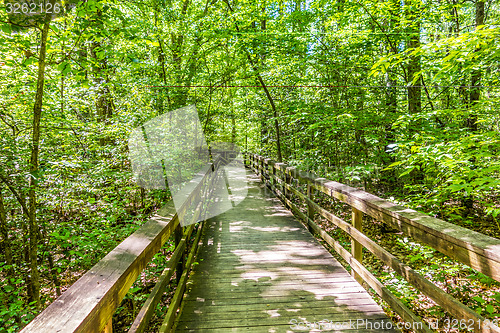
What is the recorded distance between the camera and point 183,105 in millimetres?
7438

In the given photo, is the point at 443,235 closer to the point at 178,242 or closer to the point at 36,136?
the point at 178,242

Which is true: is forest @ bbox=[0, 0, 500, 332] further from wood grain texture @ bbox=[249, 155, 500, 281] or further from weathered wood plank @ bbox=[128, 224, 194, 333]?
weathered wood plank @ bbox=[128, 224, 194, 333]

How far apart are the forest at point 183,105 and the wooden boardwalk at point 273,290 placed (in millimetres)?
1123

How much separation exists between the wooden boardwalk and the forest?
1123 millimetres

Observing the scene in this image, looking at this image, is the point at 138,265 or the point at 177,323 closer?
the point at 138,265

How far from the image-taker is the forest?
351 cm

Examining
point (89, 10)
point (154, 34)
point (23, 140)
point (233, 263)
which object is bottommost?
point (233, 263)

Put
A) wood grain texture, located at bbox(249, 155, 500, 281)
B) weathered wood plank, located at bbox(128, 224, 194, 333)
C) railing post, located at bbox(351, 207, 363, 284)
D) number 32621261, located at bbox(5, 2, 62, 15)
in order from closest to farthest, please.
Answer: wood grain texture, located at bbox(249, 155, 500, 281), weathered wood plank, located at bbox(128, 224, 194, 333), railing post, located at bbox(351, 207, 363, 284), number 32621261, located at bbox(5, 2, 62, 15)

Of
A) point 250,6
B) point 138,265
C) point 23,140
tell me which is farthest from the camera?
point 250,6

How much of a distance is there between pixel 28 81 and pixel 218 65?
240 inches

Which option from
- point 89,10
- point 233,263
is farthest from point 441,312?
point 89,10

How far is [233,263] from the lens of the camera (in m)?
3.49

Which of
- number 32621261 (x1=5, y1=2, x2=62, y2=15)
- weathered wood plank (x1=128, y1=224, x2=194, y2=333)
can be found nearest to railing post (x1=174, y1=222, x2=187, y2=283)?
weathered wood plank (x1=128, y1=224, x2=194, y2=333)

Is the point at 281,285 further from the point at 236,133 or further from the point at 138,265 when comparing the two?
the point at 236,133
